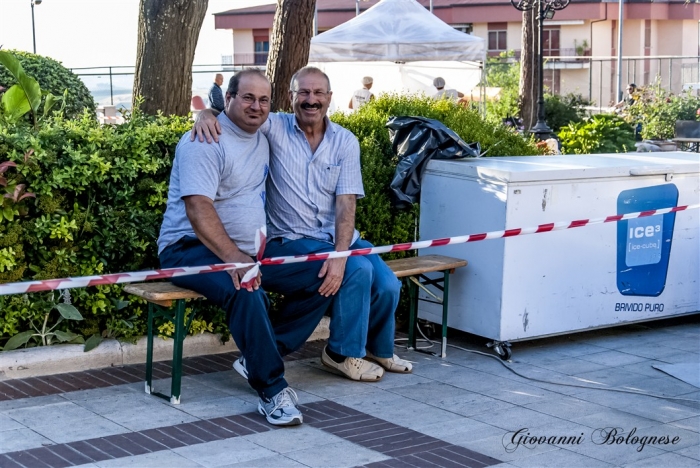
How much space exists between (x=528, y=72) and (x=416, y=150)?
14.2 metres

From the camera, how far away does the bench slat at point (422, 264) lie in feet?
20.4

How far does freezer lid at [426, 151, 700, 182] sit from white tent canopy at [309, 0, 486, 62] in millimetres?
11018

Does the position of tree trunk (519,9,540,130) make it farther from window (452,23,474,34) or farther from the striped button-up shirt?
window (452,23,474,34)

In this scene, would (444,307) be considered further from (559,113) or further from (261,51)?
(261,51)

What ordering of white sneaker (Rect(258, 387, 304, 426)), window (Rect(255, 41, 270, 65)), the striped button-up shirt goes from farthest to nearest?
Answer: window (Rect(255, 41, 270, 65)), the striped button-up shirt, white sneaker (Rect(258, 387, 304, 426))

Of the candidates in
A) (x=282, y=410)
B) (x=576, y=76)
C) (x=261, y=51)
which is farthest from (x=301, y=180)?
(x=261, y=51)

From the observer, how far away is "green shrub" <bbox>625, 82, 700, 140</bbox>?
19.2 m

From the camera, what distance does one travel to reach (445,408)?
535 cm

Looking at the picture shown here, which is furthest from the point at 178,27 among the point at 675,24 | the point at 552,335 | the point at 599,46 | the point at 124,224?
the point at 675,24

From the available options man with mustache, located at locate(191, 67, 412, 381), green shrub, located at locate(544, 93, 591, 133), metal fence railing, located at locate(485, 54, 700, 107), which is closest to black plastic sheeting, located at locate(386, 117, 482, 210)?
man with mustache, located at locate(191, 67, 412, 381)

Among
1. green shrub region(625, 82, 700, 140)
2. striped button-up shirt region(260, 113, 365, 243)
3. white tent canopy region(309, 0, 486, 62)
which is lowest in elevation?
striped button-up shirt region(260, 113, 365, 243)

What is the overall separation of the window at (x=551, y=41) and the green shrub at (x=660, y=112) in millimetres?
31063

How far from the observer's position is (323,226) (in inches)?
232

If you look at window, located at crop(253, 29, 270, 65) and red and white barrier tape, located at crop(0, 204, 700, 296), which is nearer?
red and white barrier tape, located at crop(0, 204, 700, 296)
